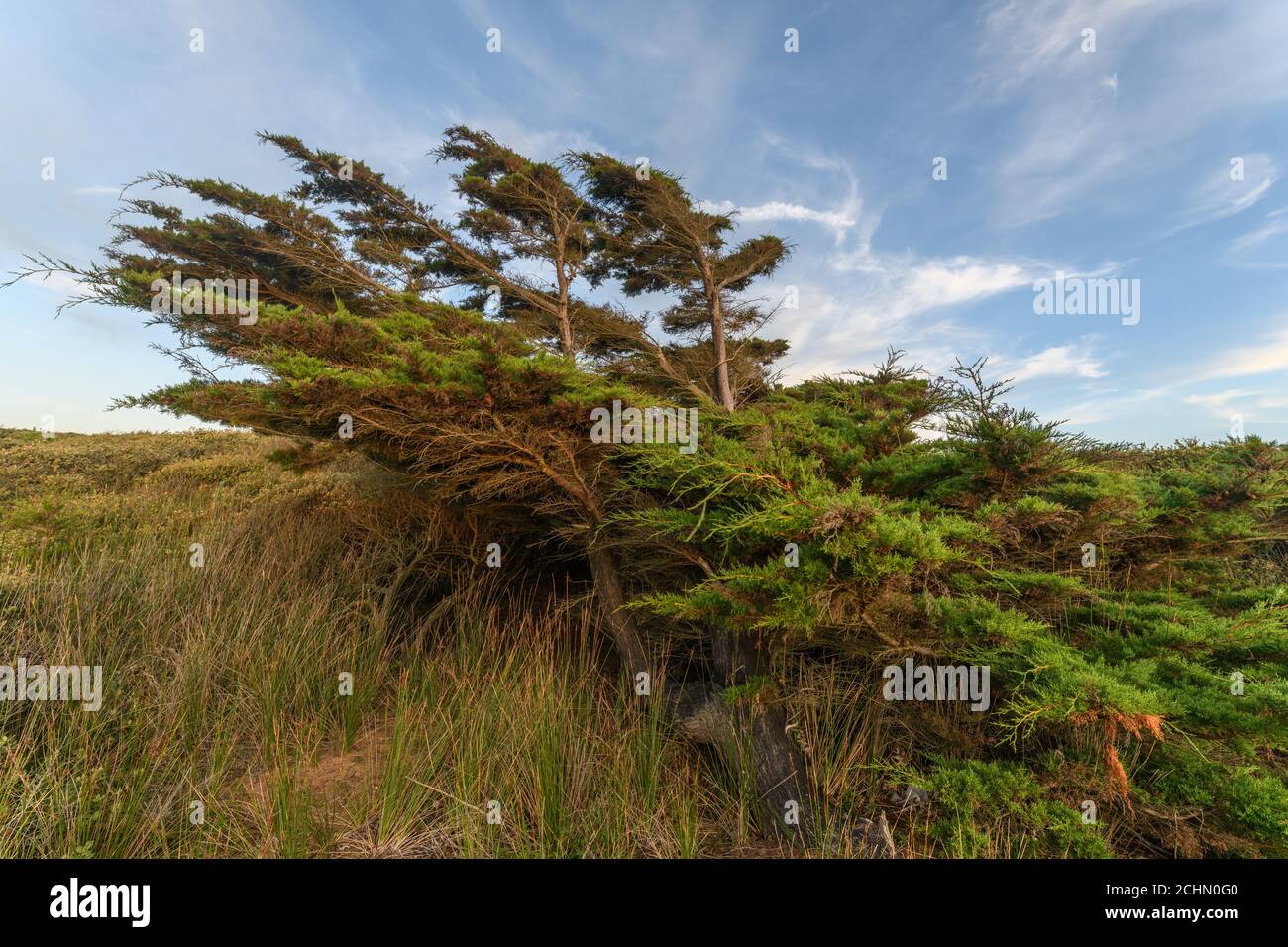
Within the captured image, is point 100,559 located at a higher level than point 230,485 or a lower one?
lower

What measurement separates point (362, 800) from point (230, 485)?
9.15m

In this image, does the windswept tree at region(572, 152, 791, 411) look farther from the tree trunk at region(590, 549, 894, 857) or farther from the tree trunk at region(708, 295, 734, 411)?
the tree trunk at region(590, 549, 894, 857)

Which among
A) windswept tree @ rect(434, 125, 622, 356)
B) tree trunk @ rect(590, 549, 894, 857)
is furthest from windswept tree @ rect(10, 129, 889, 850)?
windswept tree @ rect(434, 125, 622, 356)

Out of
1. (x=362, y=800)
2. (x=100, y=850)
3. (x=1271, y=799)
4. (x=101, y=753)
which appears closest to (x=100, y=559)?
(x=101, y=753)

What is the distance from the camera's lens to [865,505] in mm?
2277

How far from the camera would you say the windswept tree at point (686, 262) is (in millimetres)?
10406

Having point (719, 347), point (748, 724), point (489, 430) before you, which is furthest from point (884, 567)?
point (719, 347)

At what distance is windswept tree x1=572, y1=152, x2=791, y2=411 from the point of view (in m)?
10.4

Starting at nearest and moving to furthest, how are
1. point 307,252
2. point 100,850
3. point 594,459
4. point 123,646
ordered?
1. point 100,850
2. point 594,459
3. point 123,646
4. point 307,252

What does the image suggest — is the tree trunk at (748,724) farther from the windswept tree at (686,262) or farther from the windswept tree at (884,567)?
the windswept tree at (686,262)

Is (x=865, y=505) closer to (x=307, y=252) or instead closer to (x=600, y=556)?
(x=600, y=556)

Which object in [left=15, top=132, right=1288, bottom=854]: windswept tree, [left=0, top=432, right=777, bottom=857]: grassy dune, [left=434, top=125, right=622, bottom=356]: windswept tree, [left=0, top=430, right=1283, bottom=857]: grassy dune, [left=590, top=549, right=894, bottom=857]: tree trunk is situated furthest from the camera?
[left=434, top=125, right=622, bottom=356]: windswept tree

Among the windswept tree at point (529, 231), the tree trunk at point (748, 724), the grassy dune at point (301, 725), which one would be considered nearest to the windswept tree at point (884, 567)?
the tree trunk at point (748, 724)

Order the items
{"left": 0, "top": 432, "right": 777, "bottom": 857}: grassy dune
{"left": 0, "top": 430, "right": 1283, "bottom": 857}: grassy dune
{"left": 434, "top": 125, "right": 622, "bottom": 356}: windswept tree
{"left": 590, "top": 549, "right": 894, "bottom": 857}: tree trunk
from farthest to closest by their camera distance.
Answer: {"left": 434, "top": 125, "right": 622, "bottom": 356}: windswept tree < {"left": 590, "top": 549, "right": 894, "bottom": 857}: tree trunk < {"left": 0, "top": 432, "right": 777, "bottom": 857}: grassy dune < {"left": 0, "top": 430, "right": 1283, "bottom": 857}: grassy dune
